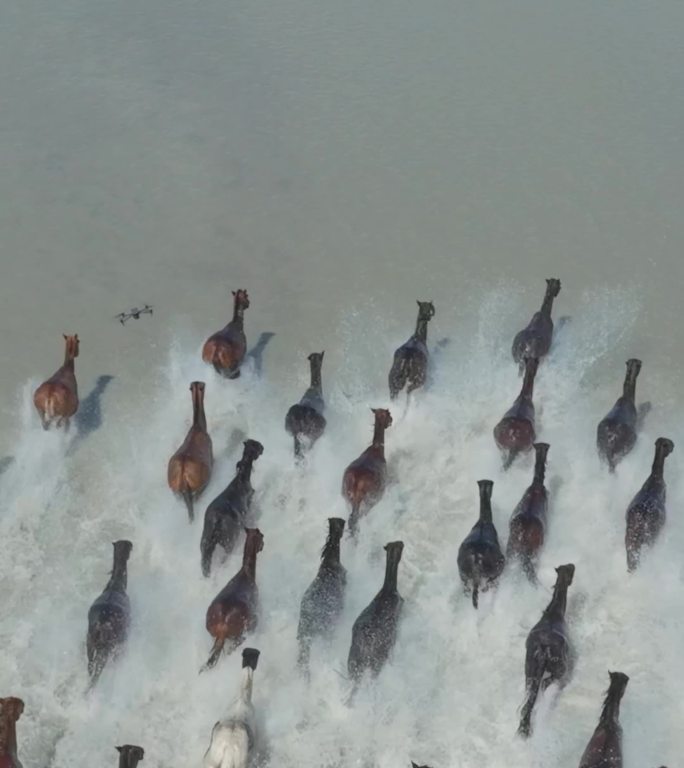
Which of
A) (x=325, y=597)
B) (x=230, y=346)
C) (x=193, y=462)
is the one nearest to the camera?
(x=325, y=597)

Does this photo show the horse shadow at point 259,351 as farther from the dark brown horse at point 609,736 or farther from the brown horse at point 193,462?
the dark brown horse at point 609,736

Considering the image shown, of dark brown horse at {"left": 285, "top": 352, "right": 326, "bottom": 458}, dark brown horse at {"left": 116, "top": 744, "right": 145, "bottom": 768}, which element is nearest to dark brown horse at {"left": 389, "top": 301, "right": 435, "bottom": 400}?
dark brown horse at {"left": 285, "top": 352, "right": 326, "bottom": 458}

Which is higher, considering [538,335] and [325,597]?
[538,335]

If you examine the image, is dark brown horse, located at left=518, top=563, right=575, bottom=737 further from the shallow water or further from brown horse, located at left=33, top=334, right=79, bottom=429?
brown horse, located at left=33, top=334, right=79, bottom=429

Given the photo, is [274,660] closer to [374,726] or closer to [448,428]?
[374,726]

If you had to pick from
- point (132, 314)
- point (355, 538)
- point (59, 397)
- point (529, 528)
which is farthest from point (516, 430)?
point (132, 314)

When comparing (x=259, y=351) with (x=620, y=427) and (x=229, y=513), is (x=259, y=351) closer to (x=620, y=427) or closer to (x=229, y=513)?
(x=229, y=513)
